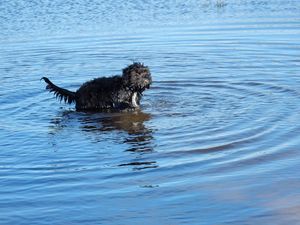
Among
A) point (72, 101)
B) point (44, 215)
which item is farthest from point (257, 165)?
point (72, 101)

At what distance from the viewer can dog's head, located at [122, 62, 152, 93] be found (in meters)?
10.9

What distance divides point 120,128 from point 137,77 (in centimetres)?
116

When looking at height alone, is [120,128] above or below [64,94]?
below

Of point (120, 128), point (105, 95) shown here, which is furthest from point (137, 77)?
point (120, 128)

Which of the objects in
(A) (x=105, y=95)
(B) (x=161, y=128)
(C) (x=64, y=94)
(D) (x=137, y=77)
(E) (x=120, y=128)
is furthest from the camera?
(C) (x=64, y=94)

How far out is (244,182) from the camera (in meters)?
7.02

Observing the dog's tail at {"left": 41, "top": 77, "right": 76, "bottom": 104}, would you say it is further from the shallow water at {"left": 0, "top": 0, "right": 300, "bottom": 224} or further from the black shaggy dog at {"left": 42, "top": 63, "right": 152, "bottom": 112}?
the shallow water at {"left": 0, "top": 0, "right": 300, "bottom": 224}

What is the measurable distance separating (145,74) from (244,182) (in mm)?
4343

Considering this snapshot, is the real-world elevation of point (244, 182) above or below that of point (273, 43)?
below

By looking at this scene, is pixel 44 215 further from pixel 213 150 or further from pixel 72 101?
pixel 72 101

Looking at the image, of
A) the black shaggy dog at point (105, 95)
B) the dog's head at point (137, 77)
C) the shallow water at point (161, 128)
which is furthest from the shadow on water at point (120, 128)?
the dog's head at point (137, 77)

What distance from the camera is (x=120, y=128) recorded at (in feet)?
33.3

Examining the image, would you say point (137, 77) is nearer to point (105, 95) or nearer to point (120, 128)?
point (105, 95)

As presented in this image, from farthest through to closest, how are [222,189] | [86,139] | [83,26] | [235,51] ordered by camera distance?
1. [83,26]
2. [235,51]
3. [86,139]
4. [222,189]
